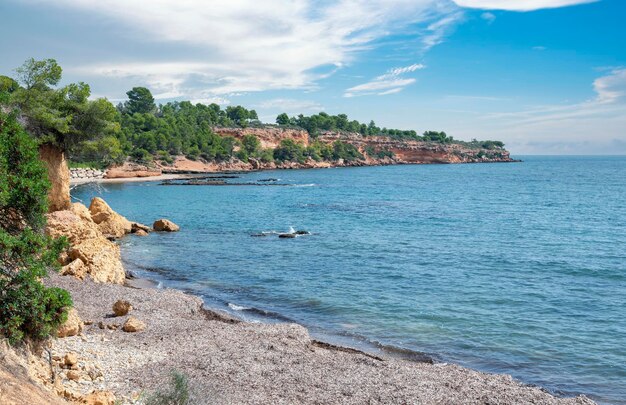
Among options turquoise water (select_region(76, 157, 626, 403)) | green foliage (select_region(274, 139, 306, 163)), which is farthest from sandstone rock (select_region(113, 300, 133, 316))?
green foliage (select_region(274, 139, 306, 163))

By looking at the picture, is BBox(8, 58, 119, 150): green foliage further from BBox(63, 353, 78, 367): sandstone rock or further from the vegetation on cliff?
BBox(63, 353, 78, 367): sandstone rock

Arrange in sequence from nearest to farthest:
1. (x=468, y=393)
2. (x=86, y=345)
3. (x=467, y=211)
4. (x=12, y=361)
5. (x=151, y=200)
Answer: (x=12, y=361)
(x=468, y=393)
(x=86, y=345)
(x=467, y=211)
(x=151, y=200)

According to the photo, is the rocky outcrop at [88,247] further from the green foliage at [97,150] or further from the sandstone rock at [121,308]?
the sandstone rock at [121,308]

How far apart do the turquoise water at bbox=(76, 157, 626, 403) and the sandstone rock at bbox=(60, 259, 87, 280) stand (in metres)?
5.06

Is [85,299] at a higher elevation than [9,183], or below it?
below

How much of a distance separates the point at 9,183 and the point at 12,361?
4.21m

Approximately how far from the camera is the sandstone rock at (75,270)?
2294 cm

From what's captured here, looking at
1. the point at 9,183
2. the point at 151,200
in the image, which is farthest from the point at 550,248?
the point at 151,200

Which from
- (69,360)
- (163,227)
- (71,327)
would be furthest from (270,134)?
(69,360)

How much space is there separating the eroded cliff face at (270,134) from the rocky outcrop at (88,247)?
136 meters

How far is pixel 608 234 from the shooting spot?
42031 millimetres

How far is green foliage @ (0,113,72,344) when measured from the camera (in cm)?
1105

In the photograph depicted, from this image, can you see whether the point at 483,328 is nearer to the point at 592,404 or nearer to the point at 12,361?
the point at 592,404

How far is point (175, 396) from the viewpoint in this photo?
435 inches
